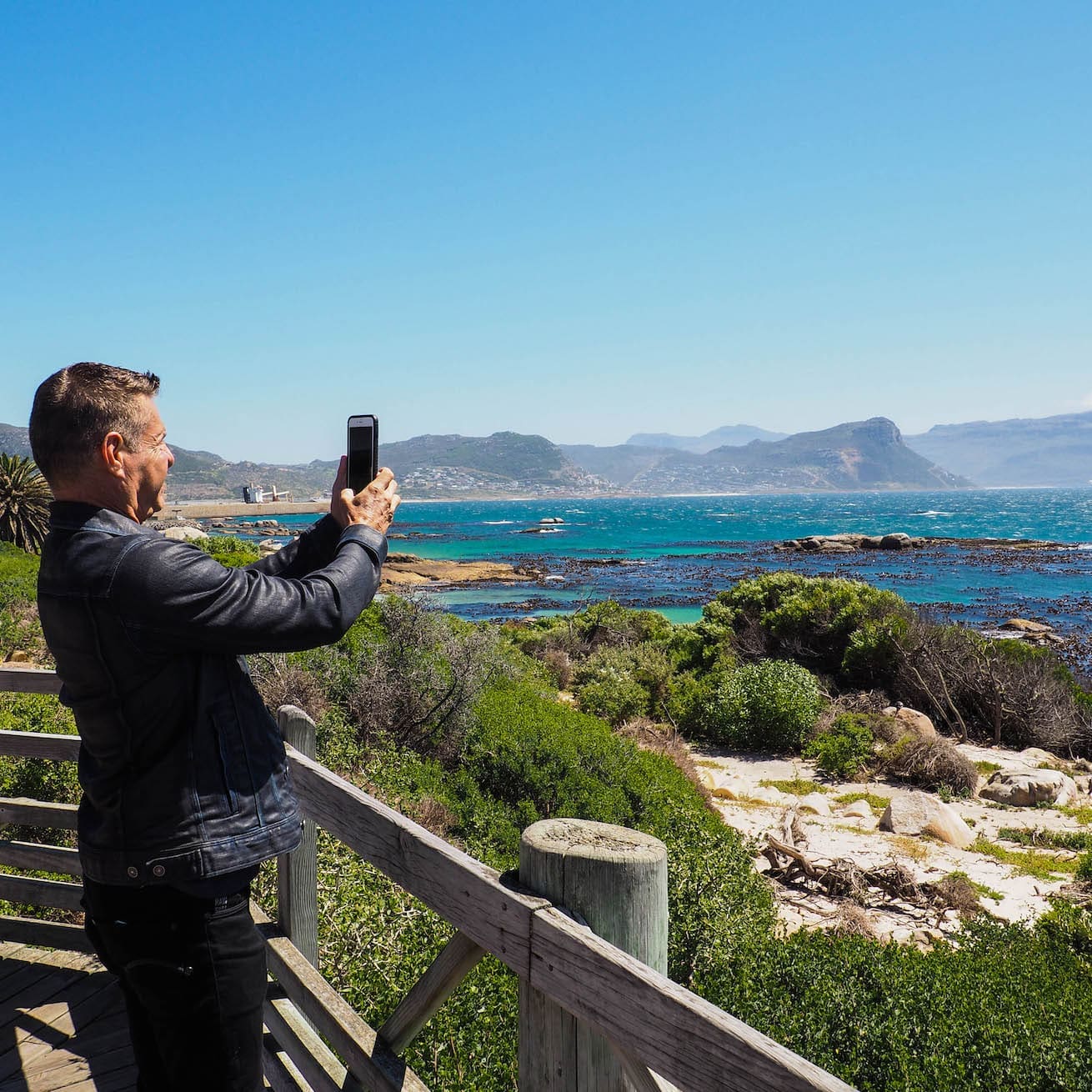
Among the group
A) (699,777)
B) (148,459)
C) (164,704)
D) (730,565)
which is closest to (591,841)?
(164,704)

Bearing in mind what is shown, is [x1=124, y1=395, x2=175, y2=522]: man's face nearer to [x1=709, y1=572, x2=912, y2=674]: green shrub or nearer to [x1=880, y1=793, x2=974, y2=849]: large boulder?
[x1=880, y1=793, x2=974, y2=849]: large boulder

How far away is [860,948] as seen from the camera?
572 cm

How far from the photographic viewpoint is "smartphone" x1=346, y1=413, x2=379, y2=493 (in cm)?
227

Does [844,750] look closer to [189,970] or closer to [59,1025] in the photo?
[59,1025]

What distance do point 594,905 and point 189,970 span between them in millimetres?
906

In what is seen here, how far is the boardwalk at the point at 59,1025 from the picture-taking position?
3248 mm

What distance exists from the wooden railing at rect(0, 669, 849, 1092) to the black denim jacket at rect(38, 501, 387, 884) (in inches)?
17.7

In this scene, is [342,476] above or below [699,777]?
above

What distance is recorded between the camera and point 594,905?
171cm

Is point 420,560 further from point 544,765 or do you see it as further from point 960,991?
point 960,991

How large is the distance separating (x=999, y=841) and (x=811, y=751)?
393 cm

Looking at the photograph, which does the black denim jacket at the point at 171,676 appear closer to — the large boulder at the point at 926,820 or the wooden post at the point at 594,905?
the wooden post at the point at 594,905

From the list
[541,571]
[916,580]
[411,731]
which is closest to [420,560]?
[541,571]

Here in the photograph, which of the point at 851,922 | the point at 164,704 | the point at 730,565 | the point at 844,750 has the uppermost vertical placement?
the point at 164,704
